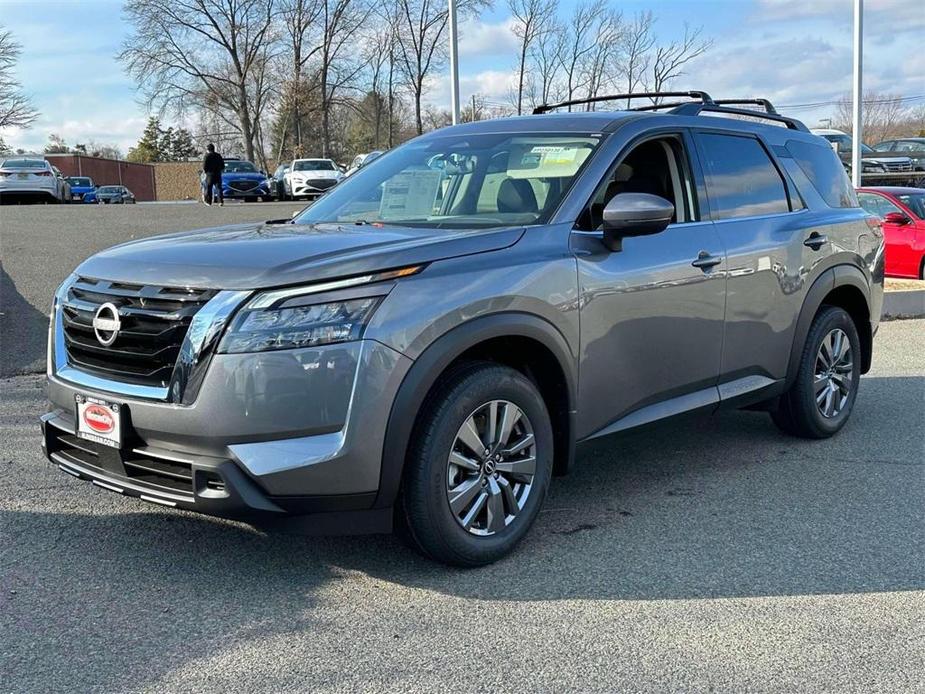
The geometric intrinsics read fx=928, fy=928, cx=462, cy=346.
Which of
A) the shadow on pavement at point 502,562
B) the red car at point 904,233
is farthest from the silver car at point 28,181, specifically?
the shadow on pavement at point 502,562

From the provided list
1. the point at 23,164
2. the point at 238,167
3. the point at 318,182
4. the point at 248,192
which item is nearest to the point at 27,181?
the point at 23,164

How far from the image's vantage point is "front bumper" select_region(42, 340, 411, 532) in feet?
10.7

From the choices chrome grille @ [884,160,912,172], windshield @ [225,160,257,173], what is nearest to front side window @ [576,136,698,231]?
chrome grille @ [884,160,912,172]

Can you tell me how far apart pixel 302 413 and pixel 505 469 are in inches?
39.2

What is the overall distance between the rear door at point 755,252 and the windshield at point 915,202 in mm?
9505

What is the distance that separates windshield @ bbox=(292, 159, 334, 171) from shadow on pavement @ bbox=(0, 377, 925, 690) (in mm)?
30228

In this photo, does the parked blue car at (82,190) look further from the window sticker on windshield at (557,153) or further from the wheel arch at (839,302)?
the window sticker on windshield at (557,153)

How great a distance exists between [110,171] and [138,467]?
73.8 meters

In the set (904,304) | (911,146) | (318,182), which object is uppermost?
(911,146)

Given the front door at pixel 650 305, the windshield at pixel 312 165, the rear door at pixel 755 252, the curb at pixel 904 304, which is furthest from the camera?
the windshield at pixel 312 165

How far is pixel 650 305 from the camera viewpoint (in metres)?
4.37

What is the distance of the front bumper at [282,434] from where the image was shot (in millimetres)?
3250

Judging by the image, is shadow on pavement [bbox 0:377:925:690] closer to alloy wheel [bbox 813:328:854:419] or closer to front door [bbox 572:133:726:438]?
front door [bbox 572:133:726:438]

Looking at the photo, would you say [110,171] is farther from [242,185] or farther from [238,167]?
[242,185]
